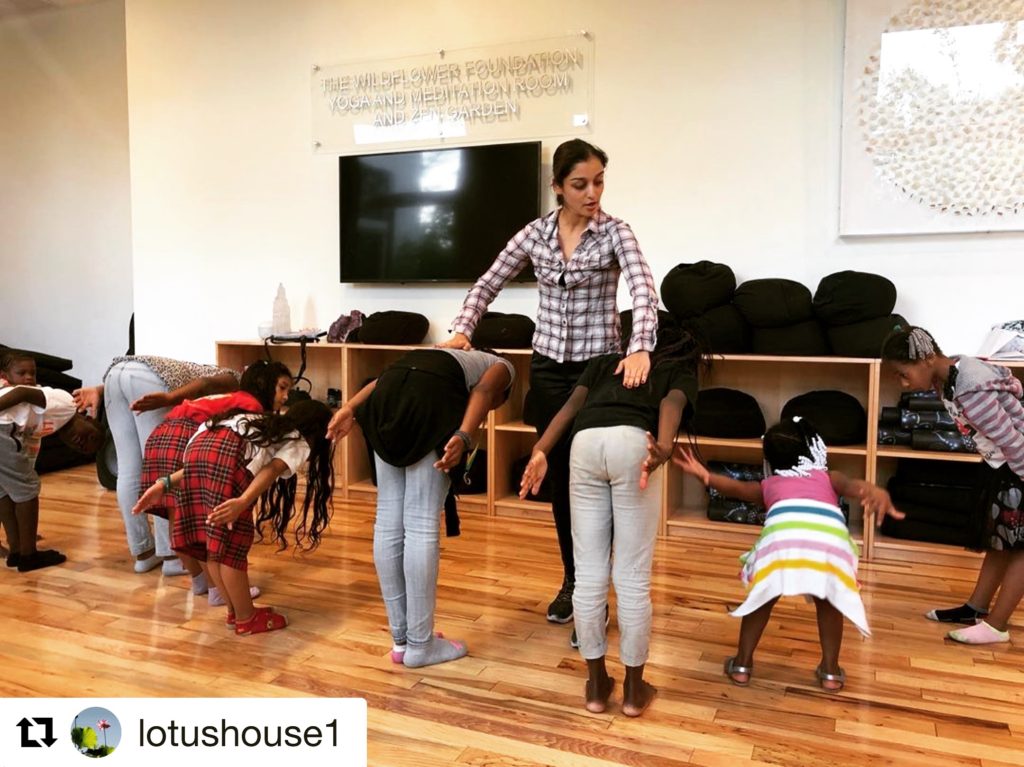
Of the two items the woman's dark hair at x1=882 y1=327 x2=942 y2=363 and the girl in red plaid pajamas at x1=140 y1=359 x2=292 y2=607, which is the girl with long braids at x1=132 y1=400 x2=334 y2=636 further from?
the woman's dark hair at x1=882 y1=327 x2=942 y2=363

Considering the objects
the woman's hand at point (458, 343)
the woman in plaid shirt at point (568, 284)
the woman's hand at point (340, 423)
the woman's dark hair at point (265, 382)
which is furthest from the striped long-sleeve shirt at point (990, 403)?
the woman's dark hair at point (265, 382)

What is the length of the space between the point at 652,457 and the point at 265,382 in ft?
5.03

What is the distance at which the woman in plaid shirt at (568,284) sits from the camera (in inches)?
93.4

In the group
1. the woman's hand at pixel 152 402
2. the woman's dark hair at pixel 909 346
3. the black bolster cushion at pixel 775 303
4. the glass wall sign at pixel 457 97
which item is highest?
the glass wall sign at pixel 457 97

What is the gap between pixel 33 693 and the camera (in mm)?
2225

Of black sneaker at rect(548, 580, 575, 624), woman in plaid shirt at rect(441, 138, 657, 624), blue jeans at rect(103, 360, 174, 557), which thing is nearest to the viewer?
woman in plaid shirt at rect(441, 138, 657, 624)

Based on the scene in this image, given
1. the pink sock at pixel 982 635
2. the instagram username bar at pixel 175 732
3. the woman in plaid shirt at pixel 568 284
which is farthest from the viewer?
the pink sock at pixel 982 635

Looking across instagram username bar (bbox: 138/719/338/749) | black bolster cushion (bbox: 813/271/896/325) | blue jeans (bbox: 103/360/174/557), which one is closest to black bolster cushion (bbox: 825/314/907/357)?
black bolster cushion (bbox: 813/271/896/325)

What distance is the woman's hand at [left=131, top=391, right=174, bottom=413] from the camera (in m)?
3.02

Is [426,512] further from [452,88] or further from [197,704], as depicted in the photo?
[452,88]

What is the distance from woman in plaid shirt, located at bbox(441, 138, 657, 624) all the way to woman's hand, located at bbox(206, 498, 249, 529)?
0.79m

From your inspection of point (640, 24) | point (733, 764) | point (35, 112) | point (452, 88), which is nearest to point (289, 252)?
point (452, 88)

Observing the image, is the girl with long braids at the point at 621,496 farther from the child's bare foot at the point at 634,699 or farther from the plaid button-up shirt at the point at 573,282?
the plaid button-up shirt at the point at 573,282

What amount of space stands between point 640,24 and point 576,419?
2.79 meters
